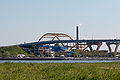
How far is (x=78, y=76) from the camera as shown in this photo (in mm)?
32781

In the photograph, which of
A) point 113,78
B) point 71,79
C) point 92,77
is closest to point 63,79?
point 71,79

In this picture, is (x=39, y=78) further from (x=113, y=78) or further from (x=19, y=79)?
(x=113, y=78)

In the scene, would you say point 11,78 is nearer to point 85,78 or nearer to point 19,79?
point 19,79

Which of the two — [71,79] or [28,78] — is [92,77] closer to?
[71,79]

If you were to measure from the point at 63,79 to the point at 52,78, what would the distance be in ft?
5.42

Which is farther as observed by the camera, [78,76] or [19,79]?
[78,76]

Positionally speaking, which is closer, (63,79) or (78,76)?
(63,79)

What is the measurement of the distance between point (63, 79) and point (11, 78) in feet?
Answer: 17.1

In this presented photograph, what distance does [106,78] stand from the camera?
31.1 metres

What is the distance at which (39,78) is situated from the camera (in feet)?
104

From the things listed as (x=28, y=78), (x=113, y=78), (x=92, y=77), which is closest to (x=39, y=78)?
(x=28, y=78)

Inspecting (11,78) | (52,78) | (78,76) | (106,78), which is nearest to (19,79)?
(11,78)

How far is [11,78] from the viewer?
102ft

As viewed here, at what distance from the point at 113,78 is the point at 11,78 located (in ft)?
33.5
